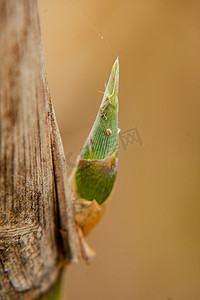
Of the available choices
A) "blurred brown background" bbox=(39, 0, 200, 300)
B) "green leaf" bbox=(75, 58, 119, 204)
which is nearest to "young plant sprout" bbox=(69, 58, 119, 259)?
"green leaf" bbox=(75, 58, 119, 204)

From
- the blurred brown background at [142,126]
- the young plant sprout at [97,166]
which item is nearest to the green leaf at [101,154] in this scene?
the young plant sprout at [97,166]

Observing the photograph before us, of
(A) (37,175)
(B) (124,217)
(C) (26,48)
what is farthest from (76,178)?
(B) (124,217)

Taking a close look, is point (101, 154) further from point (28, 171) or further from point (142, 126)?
point (142, 126)

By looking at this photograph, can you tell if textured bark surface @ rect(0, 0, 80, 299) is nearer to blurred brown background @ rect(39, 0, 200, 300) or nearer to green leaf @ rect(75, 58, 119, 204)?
green leaf @ rect(75, 58, 119, 204)

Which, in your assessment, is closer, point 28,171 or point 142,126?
point 28,171

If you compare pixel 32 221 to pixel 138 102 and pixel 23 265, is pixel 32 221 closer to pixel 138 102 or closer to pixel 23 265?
pixel 23 265

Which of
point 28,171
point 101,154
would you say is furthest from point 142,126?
point 28,171
